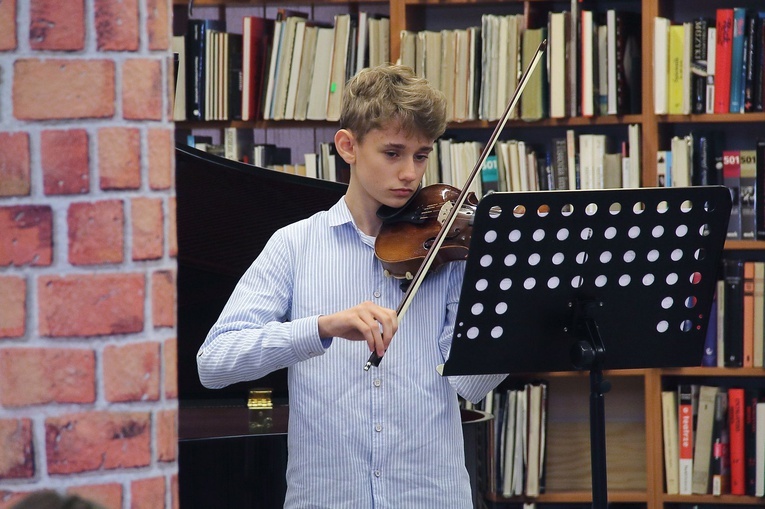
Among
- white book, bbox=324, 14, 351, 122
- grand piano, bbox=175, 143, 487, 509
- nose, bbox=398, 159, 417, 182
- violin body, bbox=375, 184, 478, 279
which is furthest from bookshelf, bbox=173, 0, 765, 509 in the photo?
nose, bbox=398, 159, 417, 182

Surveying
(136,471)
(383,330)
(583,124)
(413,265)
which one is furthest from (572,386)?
(136,471)

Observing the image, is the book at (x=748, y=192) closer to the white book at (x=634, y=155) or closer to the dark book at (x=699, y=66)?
the dark book at (x=699, y=66)

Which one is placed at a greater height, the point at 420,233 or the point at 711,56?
the point at 711,56

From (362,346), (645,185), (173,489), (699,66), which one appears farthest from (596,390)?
(699,66)

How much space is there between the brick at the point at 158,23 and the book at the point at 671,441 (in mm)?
2639

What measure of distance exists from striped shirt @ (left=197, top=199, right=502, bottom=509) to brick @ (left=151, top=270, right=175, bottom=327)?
0.70 metres

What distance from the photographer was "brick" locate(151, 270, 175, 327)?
0.73 m

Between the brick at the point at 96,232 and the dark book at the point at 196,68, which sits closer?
the brick at the point at 96,232

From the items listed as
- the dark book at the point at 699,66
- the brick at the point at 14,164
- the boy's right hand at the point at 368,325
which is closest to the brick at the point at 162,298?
the brick at the point at 14,164

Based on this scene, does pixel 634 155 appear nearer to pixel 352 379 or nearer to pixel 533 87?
pixel 533 87

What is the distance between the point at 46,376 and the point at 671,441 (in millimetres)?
2673

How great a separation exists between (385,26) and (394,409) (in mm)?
1944

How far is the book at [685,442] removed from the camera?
307 cm

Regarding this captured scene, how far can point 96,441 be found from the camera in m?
0.72
